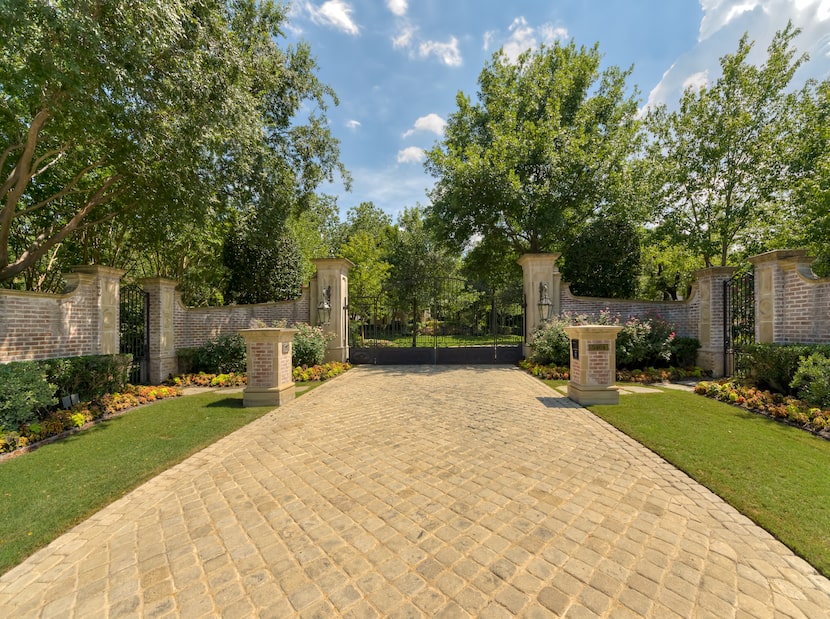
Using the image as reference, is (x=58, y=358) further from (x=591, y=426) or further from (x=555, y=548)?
(x=591, y=426)

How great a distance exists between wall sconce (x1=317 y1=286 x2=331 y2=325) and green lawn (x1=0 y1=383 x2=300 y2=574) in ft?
16.6

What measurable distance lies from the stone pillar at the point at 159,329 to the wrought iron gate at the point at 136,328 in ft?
0.34

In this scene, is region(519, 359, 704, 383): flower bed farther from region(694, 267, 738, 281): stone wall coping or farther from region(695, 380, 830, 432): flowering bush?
region(694, 267, 738, 281): stone wall coping

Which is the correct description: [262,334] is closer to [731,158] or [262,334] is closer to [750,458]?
[750,458]

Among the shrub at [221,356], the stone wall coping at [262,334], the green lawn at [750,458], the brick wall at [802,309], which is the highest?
the brick wall at [802,309]

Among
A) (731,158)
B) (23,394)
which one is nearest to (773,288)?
(731,158)

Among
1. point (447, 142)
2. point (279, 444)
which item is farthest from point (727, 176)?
point (279, 444)

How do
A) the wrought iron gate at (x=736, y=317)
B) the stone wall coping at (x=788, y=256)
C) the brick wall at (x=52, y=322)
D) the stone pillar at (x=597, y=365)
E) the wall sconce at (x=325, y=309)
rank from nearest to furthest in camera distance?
the brick wall at (x=52, y=322)
the stone pillar at (x=597, y=365)
the stone wall coping at (x=788, y=256)
the wrought iron gate at (x=736, y=317)
the wall sconce at (x=325, y=309)

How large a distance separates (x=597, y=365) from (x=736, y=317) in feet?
17.3

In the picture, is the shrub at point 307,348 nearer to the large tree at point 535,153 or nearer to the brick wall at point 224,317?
the brick wall at point 224,317

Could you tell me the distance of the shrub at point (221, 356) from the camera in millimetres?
9336

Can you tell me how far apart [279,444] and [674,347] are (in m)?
9.99

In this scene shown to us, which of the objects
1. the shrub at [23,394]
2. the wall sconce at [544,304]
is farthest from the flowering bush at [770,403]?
the shrub at [23,394]

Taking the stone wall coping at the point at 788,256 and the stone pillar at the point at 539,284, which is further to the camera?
the stone pillar at the point at 539,284
